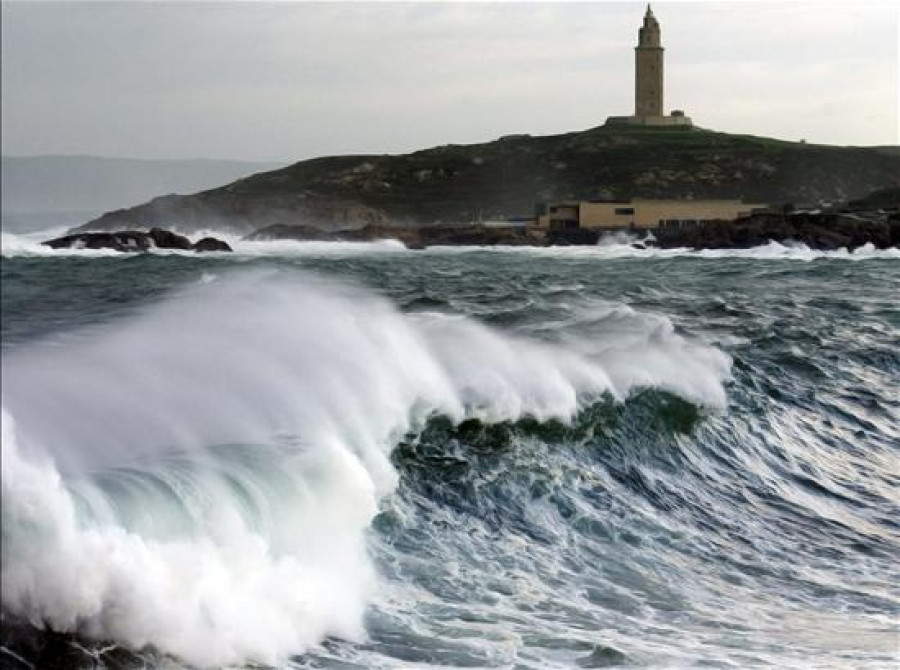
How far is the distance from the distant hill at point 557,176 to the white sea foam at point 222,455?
79.2 m

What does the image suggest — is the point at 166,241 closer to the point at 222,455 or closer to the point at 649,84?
the point at 222,455

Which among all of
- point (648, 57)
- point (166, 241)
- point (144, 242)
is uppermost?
point (648, 57)

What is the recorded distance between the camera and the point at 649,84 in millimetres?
118688

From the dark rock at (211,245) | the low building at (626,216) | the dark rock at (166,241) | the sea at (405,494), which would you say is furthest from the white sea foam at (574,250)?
the sea at (405,494)

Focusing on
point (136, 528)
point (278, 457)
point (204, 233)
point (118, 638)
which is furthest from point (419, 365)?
point (204, 233)

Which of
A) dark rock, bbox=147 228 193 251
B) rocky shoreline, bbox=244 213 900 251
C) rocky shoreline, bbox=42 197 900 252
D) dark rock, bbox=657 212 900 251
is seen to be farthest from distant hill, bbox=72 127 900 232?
dark rock, bbox=147 228 193 251

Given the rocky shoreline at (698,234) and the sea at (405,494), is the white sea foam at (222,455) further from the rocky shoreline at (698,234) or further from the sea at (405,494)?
the rocky shoreline at (698,234)

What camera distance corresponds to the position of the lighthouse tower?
11362 cm

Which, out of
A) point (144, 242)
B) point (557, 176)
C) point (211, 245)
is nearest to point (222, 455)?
point (144, 242)

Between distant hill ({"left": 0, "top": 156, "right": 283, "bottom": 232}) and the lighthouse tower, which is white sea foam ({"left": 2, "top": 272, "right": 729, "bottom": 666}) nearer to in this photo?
distant hill ({"left": 0, "top": 156, "right": 283, "bottom": 232})

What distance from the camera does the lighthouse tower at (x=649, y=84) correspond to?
373 ft

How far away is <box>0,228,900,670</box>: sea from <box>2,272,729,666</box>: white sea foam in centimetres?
2

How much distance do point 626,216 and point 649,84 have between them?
147 feet

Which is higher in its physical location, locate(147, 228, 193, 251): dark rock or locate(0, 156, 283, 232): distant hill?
locate(0, 156, 283, 232): distant hill
